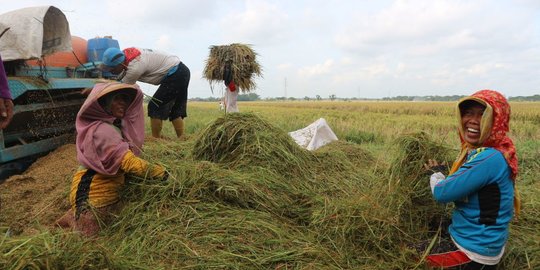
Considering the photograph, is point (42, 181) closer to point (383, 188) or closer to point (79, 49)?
point (79, 49)

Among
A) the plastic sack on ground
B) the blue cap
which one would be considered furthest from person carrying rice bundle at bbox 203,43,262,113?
the blue cap

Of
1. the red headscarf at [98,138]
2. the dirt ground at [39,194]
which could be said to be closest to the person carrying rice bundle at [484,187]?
the red headscarf at [98,138]

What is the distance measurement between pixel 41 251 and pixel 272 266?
119cm

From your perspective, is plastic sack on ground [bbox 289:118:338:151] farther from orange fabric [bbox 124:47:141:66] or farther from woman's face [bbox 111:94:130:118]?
woman's face [bbox 111:94:130:118]

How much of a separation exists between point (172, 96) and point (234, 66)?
Result: 1.39m

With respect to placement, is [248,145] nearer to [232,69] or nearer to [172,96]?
[172,96]

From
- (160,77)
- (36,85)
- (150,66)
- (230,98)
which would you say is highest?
(150,66)

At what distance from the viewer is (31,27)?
418 centimetres

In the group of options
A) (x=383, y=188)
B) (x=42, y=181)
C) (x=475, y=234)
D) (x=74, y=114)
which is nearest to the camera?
(x=475, y=234)

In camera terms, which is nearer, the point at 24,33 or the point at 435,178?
the point at 435,178

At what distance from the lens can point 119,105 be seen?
2.88 metres

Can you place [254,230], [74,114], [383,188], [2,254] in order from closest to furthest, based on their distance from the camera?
[2,254] < [254,230] < [383,188] < [74,114]

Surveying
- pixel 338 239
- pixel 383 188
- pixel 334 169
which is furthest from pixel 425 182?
pixel 334 169

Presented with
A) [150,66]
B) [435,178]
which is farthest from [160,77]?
[435,178]
